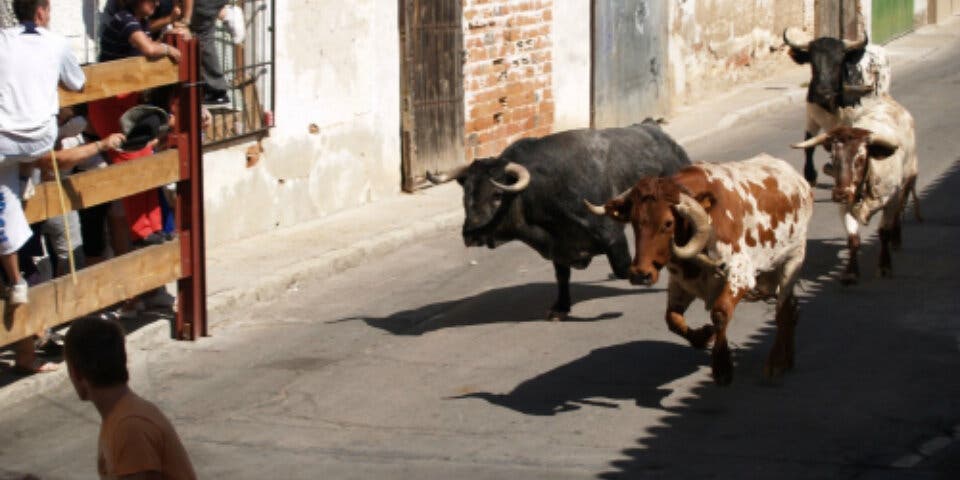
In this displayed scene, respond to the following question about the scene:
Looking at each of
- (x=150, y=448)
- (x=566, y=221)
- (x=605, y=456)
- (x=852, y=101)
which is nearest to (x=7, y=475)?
(x=605, y=456)

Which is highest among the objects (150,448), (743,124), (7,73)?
(7,73)

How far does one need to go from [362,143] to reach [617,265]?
540 cm

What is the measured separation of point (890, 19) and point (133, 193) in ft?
90.1

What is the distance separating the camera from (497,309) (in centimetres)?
1311

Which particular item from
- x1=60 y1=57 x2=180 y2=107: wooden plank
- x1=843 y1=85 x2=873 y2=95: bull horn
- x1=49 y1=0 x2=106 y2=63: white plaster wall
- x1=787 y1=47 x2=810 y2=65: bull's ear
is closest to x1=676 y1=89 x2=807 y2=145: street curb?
x1=787 y1=47 x2=810 y2=65: bull's ear

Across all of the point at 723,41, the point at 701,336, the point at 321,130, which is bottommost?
the point at 701,336

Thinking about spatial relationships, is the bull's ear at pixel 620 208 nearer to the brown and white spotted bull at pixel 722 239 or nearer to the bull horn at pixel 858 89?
the brown and white spotted bull at pixel 722 239

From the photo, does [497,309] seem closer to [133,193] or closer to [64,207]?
[133,193]

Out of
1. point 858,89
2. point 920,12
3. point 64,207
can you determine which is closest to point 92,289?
point 64,207

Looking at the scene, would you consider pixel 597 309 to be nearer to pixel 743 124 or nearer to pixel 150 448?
pixel 150 448

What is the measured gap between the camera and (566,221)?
12.4 meters

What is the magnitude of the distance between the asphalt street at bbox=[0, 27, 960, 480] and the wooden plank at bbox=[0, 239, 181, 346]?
469 millimetres

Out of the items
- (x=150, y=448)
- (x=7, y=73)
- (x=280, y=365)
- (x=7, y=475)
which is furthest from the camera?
(x=280, y=365)

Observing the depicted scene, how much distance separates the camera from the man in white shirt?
1027cm
